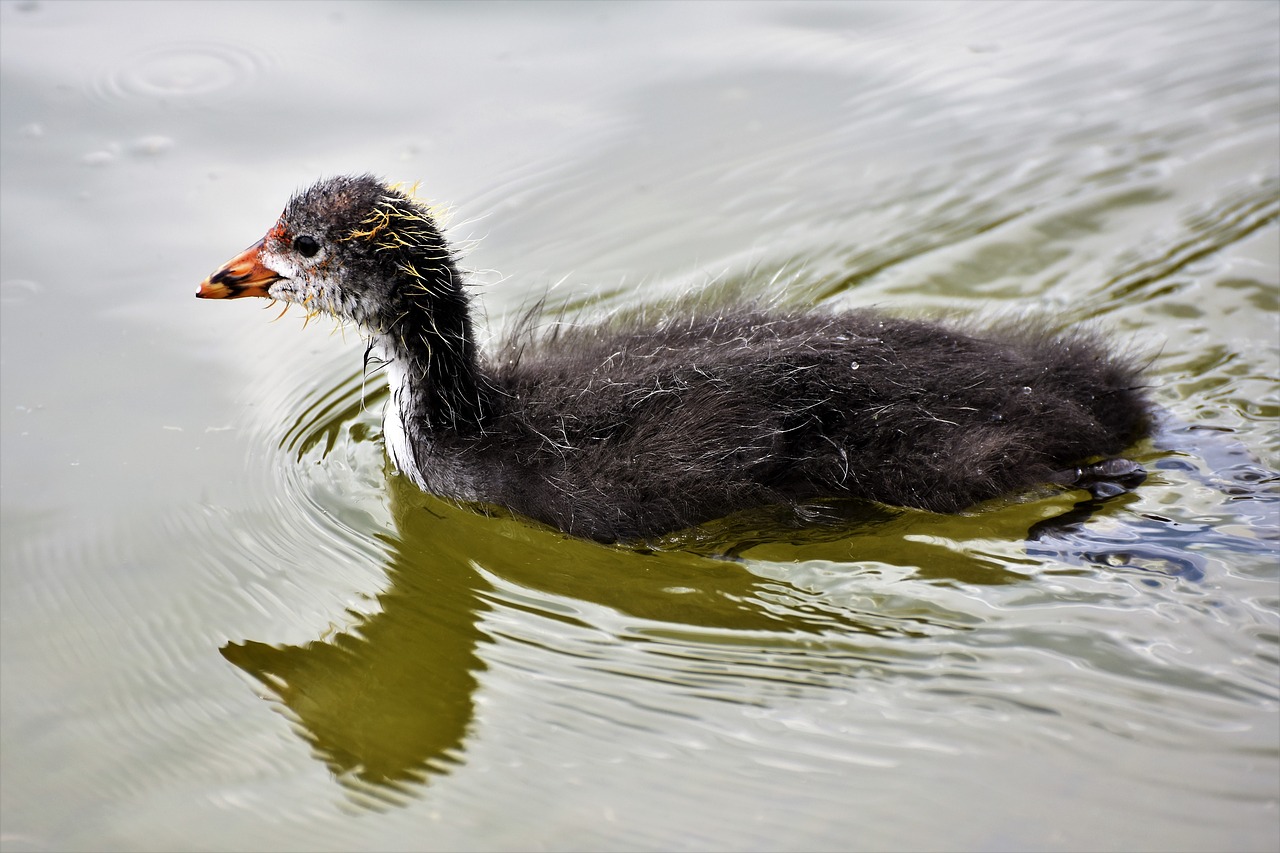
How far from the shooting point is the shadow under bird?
4.48 m

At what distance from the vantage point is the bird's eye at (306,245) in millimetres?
4625

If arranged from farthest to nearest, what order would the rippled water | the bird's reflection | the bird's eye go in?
1. the bird's eye
2. the bird's reflection
3. the rippled water

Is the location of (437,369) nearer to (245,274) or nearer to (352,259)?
(352,259)

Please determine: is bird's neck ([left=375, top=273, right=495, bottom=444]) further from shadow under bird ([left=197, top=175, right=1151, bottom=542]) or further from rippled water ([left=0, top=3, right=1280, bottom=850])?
rippled water ([left=0, top=3, right=1280, bottom=850])

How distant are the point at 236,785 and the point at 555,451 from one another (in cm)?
155

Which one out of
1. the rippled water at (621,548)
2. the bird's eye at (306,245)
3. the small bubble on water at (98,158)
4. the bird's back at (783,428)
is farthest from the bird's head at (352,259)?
the small bubble on water at (98,158)

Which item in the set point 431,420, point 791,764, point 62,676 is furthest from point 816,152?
point 62,676

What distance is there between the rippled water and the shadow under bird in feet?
0.58

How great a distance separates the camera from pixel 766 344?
458cm

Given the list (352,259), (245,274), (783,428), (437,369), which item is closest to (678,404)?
(783,428)

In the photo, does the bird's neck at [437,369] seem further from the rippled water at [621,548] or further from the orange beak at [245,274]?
the orange beak at [245,274]

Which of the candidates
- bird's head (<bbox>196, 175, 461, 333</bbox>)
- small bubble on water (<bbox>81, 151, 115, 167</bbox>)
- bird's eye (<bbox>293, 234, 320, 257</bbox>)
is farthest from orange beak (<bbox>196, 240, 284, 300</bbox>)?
small bubble on water (<bbox>81, 151, 115, 167</bbox>)

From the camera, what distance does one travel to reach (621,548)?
4.55 m

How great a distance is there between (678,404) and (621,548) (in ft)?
1.79
